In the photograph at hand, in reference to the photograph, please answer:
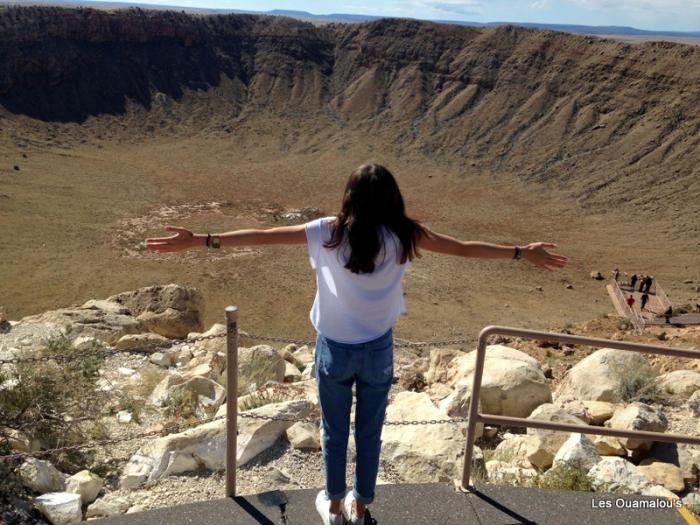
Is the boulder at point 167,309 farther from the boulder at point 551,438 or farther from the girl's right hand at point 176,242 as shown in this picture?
the girl's right hand at point 176,242

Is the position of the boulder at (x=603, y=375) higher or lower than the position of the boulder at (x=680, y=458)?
lower

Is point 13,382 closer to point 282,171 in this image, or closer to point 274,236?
point 274,236

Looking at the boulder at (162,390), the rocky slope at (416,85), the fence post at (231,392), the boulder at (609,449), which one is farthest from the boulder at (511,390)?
the rocky slope at (416,85)

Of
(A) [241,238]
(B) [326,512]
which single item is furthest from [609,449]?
(A) [241,238]

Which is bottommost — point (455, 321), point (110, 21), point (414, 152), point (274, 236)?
point (455, 321)

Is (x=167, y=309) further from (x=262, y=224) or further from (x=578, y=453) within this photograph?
(x=262, y=224)

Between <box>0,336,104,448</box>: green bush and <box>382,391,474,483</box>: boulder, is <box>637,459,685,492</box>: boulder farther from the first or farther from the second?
<box>0,336,104,448</box>: green bush

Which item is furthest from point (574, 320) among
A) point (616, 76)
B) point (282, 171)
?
point (616, 76)
